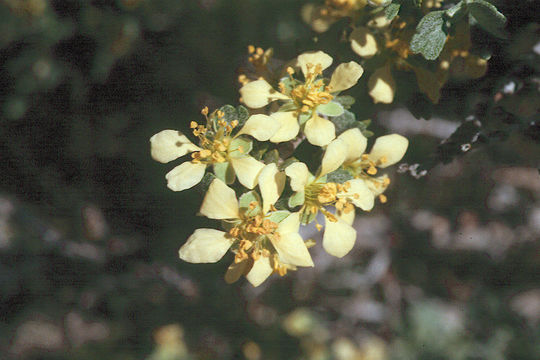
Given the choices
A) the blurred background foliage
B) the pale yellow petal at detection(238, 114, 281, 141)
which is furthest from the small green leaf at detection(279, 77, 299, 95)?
the blurred background foliage

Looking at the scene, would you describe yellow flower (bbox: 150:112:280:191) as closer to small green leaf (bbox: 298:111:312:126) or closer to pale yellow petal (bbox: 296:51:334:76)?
small green leaf (bbox: 298:111:312:126)

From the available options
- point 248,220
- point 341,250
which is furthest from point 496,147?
point 248,220

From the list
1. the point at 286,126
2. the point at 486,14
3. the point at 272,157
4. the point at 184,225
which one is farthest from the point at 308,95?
the point at 184,225

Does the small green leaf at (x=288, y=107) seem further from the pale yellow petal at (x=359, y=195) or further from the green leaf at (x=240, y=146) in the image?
the pale yellow petal at (x=359, y=195)

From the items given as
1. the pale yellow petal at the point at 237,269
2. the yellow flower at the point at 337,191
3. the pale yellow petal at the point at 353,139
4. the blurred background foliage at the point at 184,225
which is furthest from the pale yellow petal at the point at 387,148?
the blurred background foliage at the point at 184,225

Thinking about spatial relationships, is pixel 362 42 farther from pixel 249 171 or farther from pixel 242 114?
pixel 249 171

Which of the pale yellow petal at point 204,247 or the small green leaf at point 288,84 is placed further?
the small green leaf at point 288,84

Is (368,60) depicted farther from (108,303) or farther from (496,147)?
(108,303)
